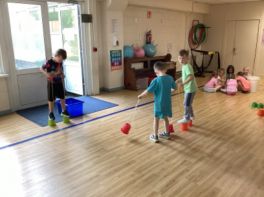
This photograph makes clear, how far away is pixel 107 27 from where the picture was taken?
18.9ft

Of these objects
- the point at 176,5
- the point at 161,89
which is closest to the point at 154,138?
the point at 161,89

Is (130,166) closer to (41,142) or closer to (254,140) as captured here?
(41,142)

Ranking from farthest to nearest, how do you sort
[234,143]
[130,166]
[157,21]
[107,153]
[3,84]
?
[157,21], [3,84], [234,143], [107,153], [130,166]

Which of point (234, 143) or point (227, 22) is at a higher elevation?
point (227, 22)

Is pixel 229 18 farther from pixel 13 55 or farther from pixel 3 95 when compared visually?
pixel 3 95

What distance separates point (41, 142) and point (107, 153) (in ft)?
3.27

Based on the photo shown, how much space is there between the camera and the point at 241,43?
8750 millimetres

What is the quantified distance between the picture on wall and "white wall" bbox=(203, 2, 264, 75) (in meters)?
4.86

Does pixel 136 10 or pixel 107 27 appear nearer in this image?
pixel 107 27

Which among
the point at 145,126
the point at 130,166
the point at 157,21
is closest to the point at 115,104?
the point at 145,126

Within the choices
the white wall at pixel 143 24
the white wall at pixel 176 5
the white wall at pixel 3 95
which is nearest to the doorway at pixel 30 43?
the white wall at pixel 3 95

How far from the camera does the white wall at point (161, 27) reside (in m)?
6.63

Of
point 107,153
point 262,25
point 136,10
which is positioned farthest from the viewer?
point 262,25

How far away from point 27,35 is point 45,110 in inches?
59.0
